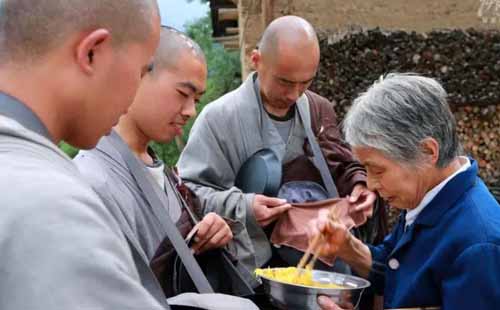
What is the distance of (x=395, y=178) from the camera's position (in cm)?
234

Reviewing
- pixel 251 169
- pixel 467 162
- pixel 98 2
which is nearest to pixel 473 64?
pixel 251 169

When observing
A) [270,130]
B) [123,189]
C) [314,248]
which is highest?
[123,189]

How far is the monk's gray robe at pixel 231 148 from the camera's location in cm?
310

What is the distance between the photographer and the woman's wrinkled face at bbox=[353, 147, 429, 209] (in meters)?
2.31

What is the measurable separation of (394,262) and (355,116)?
1.85 ft

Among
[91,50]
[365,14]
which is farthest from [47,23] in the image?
[365,14]

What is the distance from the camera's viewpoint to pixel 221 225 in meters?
2.50

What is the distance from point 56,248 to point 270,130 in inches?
102

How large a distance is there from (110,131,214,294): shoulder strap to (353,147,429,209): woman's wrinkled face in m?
0.74

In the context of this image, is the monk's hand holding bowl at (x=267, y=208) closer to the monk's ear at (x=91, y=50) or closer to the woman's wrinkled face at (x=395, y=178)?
the woman's wrinkled face at (x=395, y=178)

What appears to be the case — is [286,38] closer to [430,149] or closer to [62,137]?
[430,149]

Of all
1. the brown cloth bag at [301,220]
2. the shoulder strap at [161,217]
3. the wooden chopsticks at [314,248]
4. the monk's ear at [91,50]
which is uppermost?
the monk's ear at [91,50]

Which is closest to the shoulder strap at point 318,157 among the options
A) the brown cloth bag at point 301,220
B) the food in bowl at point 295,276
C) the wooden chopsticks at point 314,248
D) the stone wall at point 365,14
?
the brown cloth bag at point 301,220

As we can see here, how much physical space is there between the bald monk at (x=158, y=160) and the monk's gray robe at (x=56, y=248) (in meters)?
1.19
